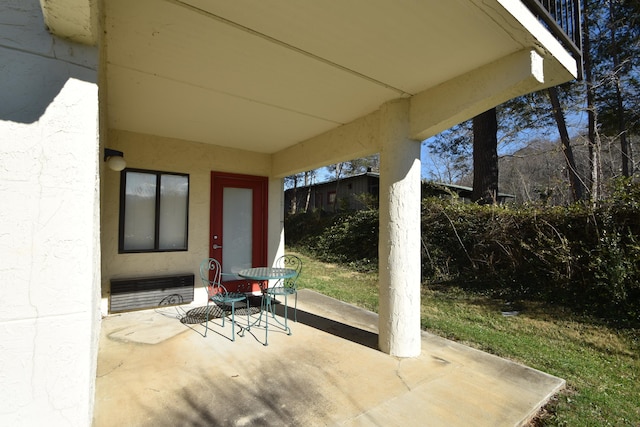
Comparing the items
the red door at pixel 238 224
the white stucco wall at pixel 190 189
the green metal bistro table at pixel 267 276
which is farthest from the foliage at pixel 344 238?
the green metal bistro table at pixel 267 276

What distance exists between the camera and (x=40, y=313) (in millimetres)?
1351

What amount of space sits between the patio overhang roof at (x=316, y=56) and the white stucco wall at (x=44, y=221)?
0.56 feet

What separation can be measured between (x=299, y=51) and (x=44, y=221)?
6.36ft

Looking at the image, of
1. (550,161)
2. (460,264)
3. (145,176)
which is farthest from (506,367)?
(550,161)

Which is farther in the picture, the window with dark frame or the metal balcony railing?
the window with dark frame

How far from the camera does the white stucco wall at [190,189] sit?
4.26m

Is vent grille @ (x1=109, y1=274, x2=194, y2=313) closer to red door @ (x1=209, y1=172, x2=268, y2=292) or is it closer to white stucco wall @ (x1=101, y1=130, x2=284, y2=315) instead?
white stucco wall @ (x1=101, y1=130, x2=284, y2=315)

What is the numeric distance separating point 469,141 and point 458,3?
30.8ft

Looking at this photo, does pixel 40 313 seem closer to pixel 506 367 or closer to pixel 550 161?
pixel 506 367

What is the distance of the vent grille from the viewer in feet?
13.8

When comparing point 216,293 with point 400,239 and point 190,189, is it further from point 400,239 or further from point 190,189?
point 400,239

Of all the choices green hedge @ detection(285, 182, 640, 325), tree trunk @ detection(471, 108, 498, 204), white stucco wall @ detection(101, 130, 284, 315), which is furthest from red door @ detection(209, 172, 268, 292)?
tree trunk @ detection(471, 108, 498, 204)

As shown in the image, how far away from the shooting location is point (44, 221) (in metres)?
1.38

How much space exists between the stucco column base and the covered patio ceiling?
473 mm
